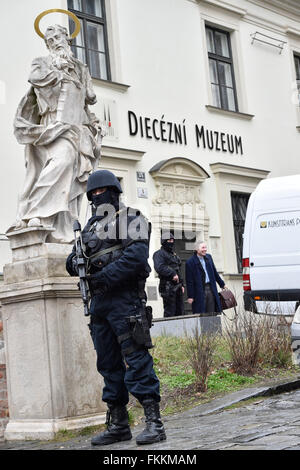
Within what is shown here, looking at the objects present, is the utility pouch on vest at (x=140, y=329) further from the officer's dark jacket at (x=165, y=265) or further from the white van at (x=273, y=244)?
the officer's dark jacket at (x=165, y=265)

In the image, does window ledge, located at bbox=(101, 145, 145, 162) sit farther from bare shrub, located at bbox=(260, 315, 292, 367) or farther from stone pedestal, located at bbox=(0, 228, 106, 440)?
stone pedestal, located at bbox=(0, 228, 106, 440)

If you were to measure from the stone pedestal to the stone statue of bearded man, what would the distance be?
288 millimetres

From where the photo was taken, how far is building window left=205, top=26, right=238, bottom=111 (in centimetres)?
1895

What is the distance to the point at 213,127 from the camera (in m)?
18.3

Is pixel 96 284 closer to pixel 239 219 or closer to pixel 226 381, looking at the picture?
pixel 226 381

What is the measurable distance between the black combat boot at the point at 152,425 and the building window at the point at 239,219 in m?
12.5

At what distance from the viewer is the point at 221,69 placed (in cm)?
1922

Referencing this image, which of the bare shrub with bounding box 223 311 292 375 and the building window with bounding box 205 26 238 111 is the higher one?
the building window with bounding box 205 26 238 111

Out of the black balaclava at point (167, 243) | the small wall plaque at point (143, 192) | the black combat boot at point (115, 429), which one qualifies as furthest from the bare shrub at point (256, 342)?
the small wall plaque at point (143, 192)

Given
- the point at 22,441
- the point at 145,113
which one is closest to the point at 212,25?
the point at 145,113

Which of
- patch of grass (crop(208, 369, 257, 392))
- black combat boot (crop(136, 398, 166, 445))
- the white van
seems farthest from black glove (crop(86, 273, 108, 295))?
the white van

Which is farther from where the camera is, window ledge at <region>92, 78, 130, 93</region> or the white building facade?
window ledge at <region>92, 78, 130, 93</region>

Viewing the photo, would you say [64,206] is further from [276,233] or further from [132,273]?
[276,233]

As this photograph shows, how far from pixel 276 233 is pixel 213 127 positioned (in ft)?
18.1
